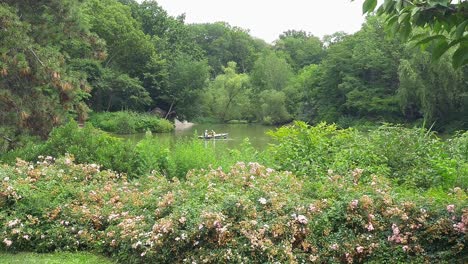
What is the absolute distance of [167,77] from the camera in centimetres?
5153

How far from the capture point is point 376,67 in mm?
48406

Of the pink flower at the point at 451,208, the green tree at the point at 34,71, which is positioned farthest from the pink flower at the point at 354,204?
the green tree at the point at 34,71

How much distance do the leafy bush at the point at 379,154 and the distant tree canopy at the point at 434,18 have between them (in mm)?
4449

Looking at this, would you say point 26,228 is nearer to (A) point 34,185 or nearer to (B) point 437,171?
(A) point 34,185

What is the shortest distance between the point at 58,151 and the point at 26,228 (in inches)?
165

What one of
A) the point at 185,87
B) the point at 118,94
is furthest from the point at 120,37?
the point at 185,87

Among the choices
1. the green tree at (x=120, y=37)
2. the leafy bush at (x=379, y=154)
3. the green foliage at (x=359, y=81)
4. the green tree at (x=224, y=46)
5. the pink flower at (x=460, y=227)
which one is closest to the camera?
the pink flower at (x=460, y=227)

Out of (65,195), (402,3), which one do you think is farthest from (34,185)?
(402,3)

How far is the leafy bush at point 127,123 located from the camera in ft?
132

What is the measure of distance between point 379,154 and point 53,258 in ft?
17.8

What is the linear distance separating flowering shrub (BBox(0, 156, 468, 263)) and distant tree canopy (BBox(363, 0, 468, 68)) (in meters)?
2.30

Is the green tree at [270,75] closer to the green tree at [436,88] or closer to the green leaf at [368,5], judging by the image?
the green tree at [436,88]

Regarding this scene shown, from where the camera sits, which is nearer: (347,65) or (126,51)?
(126,51)

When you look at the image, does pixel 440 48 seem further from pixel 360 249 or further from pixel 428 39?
pixel 360 249
